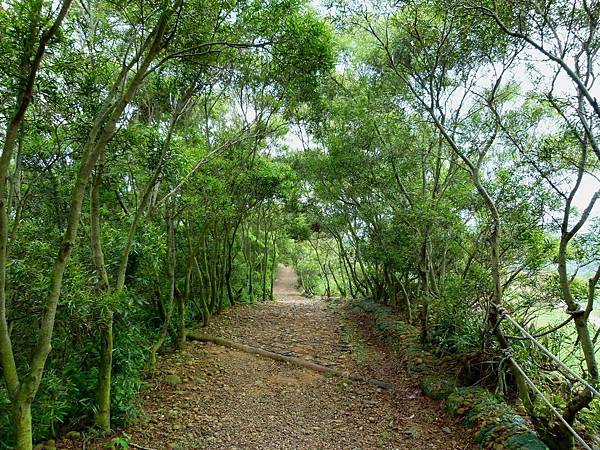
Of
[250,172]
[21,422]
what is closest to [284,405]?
[21,422]

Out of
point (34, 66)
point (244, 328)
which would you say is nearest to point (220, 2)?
point (34, 66)

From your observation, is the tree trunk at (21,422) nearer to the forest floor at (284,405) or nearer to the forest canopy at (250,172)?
the forest canopy at (250,172)

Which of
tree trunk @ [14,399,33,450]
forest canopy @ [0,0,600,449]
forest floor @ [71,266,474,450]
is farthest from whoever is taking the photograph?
forest floor @ [71,266,474,450]

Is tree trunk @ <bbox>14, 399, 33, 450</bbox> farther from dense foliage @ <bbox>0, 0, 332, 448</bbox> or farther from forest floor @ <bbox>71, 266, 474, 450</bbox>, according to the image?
forest floor @ <bbox>71, 266, 474, 450</bbox>

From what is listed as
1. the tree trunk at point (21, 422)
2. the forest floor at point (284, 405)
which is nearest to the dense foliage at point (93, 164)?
the tree trunk at point (21, 422)

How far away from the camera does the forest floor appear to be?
14.6 ft

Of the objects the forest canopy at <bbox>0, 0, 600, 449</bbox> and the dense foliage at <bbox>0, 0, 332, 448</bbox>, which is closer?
the dense foliage at <bbox>0, 0, 332, 448</bbox>

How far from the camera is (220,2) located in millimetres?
3797

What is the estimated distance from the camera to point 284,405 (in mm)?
5465

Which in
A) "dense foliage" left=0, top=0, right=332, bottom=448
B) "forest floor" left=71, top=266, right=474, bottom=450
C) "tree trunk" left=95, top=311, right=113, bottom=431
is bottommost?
"forest floor" left=71, top=266, right=474, bottom=450

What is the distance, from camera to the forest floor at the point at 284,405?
4445mm

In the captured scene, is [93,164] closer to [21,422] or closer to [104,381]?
[21,422]

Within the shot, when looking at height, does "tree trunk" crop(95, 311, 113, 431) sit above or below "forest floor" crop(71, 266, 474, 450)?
above

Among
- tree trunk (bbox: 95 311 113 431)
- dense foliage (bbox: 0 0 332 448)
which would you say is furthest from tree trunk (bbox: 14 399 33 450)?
tree trunk (bbox: 95 311 113 431)
